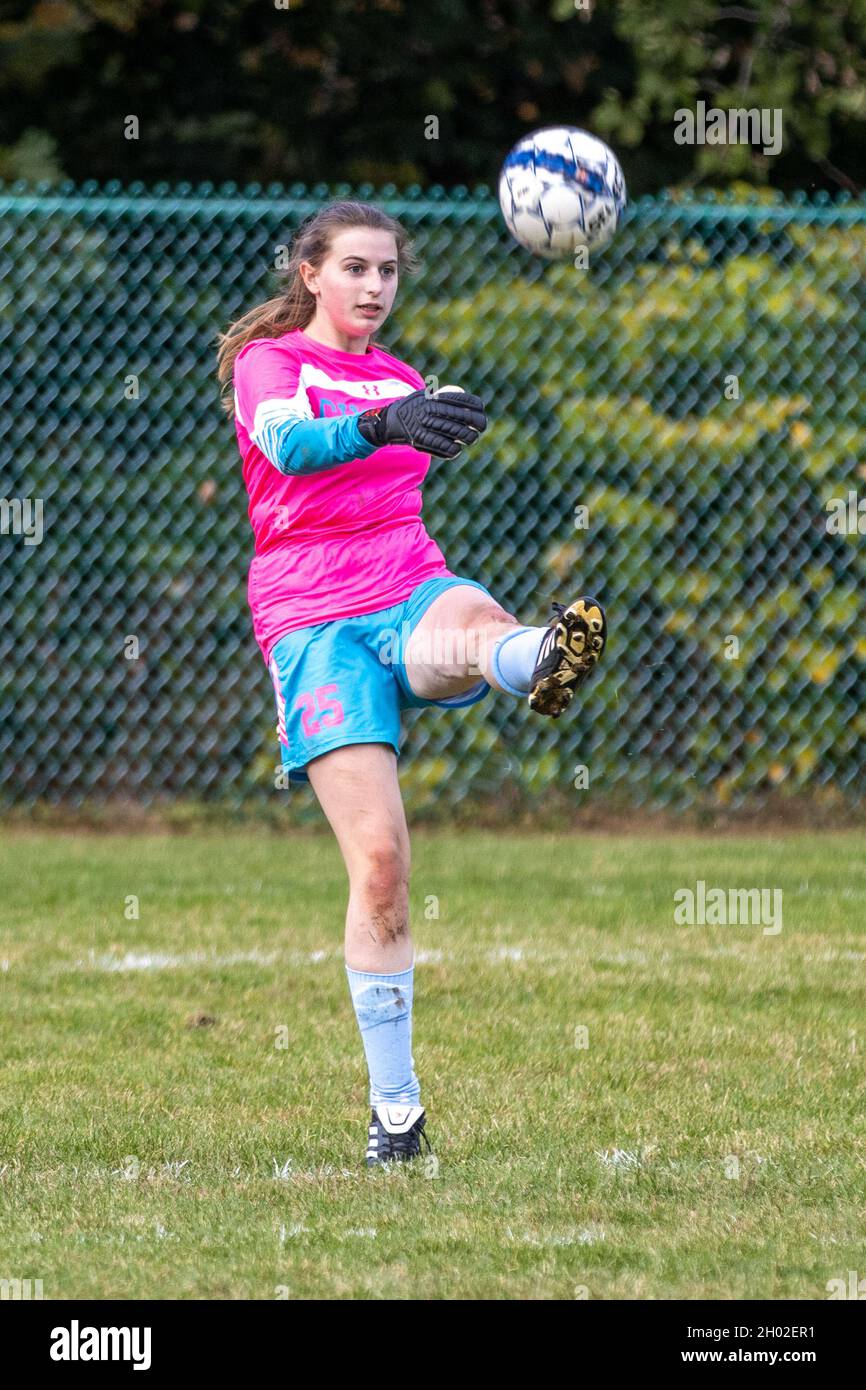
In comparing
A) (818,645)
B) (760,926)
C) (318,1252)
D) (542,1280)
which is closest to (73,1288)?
(318,1252)

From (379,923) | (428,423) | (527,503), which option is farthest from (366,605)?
(527,503)

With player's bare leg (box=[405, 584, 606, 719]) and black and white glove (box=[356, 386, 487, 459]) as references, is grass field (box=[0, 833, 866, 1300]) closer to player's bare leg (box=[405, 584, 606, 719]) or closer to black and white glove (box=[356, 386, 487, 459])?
player's bare leg (box=[405, 584, 606, 719])

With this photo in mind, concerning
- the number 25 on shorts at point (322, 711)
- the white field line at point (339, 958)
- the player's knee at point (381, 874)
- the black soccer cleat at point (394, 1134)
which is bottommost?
the black soccer cleat at point (394, 1134)

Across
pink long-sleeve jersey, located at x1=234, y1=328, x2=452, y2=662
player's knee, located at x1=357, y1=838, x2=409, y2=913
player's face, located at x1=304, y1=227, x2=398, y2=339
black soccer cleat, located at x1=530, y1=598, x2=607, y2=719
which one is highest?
player's face, located at x1=304, y1=227, x2=398, y2=339

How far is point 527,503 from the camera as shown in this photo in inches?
326

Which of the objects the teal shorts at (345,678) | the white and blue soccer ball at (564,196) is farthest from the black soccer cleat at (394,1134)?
the white and blue soccer ball at (564,196)

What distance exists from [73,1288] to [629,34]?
7.94 metres

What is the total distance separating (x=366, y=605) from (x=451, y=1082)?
1251mm

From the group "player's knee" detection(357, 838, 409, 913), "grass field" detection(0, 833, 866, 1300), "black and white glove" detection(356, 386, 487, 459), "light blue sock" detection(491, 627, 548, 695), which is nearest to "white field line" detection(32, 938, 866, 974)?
"grass field" detection(0, 833, 866, 1300)

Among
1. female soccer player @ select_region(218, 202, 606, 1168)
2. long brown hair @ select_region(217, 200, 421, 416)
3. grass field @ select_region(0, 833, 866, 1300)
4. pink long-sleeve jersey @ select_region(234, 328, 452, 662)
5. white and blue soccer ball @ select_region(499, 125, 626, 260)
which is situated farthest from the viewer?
white and blue soccer ball @ select_region(499, 125, 626, 260)

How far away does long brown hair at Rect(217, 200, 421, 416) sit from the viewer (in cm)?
427

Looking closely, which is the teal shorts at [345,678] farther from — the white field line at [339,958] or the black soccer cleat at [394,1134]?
the white field line at [339,958]

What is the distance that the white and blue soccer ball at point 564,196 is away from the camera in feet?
16.2

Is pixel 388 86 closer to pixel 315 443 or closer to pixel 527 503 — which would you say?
pixel 527 503
